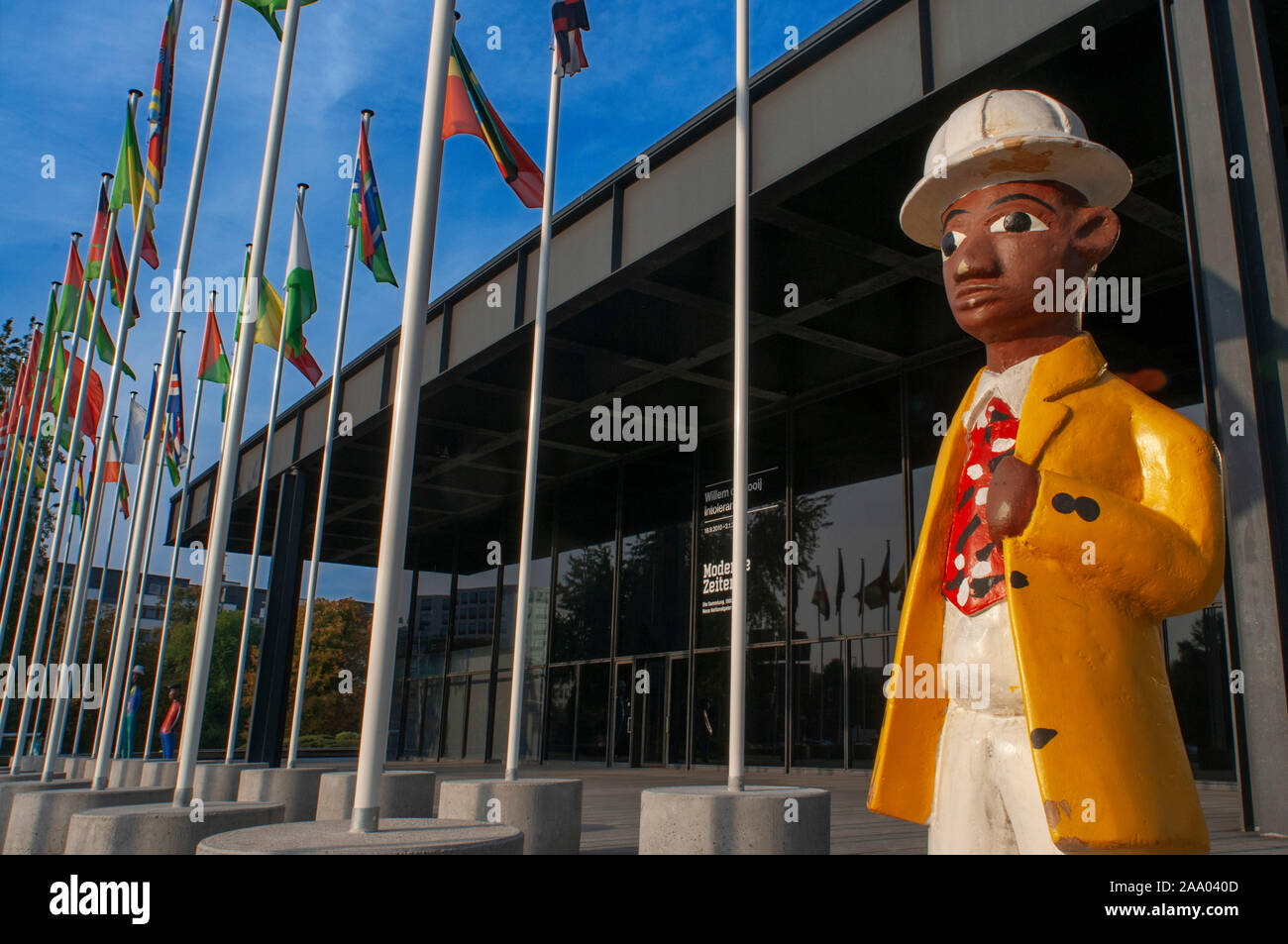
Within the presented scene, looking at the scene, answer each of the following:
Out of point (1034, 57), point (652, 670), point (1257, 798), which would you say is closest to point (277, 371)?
point (652, 670)

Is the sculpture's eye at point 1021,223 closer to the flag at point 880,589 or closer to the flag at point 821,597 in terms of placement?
the flag at point 880,589

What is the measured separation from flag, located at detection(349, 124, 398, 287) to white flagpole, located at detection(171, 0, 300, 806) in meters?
3.13

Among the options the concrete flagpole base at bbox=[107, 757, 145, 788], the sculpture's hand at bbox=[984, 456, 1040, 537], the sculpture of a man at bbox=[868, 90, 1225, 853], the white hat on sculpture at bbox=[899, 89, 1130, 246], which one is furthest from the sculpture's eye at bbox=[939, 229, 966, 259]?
the concrete flagpole base at bbox=[107, 757, 145, 788]

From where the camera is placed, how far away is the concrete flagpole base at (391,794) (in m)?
7.09

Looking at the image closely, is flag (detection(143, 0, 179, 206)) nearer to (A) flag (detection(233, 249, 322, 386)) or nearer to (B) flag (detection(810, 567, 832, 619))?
(A) flag (detection(233, 249, 322, 386))

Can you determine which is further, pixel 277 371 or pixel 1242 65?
pixel 277 371

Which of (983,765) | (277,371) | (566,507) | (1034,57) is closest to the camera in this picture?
(983,765)

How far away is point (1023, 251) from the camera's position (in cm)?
304

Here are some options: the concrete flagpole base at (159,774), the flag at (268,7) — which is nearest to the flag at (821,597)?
the concrete flagpole base at (159,774)

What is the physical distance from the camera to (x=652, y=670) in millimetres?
16516

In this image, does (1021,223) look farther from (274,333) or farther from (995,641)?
(274,333)

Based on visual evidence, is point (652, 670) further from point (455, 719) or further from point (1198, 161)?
point (1198, 161)

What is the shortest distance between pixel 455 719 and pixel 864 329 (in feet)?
48.7
